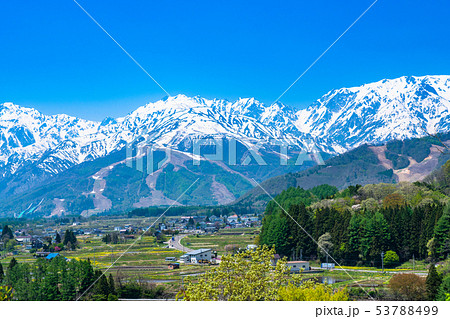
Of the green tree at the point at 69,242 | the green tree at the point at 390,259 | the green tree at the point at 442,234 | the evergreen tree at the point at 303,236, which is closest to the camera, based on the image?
the green tree at the point at 442,234

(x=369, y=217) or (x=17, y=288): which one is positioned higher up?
(x=369, y=217)

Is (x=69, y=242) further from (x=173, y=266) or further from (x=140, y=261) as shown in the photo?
(x=173, y=266)

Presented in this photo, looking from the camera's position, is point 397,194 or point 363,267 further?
point 397,194

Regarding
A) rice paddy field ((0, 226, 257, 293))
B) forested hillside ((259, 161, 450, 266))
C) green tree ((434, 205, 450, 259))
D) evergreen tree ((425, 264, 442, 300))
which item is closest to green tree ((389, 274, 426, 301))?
evergreen tree ((425, 264, 442, 300))

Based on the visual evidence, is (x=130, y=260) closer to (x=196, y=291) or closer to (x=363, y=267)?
(x=363, y=267)

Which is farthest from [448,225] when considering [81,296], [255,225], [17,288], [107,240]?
[255,225]

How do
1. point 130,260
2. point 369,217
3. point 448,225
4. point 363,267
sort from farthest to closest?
1. point 130,260
2. point 369,217
3. point 363,267
4. point 448,225

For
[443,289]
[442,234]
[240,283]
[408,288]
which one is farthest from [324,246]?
[240,283]

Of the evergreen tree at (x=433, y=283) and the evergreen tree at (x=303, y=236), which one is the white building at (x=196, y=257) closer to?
the evergreen tree at (x=303, y=236)

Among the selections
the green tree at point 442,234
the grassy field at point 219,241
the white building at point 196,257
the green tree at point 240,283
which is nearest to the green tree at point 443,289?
the green tree at point 240,283

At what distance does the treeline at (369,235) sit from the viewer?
6525 cm

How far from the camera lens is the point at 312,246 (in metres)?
75.0

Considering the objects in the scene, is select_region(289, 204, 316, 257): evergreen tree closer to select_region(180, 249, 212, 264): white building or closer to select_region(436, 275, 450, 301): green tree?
select_region(180, 249, 212, 264): white building

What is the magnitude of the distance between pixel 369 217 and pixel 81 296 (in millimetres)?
40938
